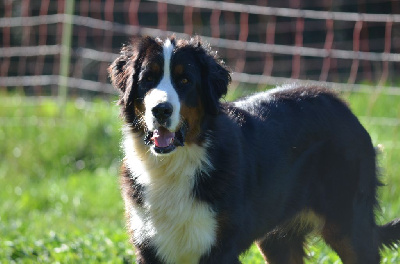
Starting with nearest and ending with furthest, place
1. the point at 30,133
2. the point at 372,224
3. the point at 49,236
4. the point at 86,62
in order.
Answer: the point at 372,224, the point at 49,236, the point at 30,133, the point at 86,62

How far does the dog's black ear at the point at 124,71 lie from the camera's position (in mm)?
4898

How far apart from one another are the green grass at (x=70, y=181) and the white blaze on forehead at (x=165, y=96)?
1.72 m

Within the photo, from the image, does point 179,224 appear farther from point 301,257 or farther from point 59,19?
point 59,19

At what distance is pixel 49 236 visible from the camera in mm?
7035

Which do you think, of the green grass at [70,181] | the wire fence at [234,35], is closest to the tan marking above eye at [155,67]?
the green grass at [70,181]

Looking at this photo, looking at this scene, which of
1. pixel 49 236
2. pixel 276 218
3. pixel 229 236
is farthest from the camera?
pixel 49 236

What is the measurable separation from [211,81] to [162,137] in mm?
458

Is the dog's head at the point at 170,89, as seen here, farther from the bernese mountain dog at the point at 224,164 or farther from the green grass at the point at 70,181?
the green grass at the point at 70,181

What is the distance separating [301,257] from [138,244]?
56.3 inches

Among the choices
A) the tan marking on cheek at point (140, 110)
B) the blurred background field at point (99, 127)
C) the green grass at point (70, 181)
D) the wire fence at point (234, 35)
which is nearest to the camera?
the tan marking on cheek at point (140, 110)

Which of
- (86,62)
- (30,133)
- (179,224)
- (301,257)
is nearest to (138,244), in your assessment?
(179,224)

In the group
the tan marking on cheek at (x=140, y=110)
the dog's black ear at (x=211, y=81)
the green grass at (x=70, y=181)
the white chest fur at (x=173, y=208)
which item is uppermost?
the dog's black ear at (x=211, y=81)

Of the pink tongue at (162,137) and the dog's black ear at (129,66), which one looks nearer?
the pink tongue at (162,137)

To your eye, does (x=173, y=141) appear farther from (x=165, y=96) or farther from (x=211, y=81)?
(x=211, y=81)
